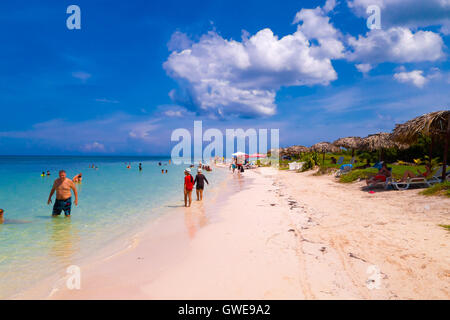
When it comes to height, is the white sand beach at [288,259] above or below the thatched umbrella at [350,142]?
below

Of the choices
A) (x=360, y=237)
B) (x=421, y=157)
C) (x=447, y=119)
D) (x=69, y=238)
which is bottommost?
(x=69, y=238)

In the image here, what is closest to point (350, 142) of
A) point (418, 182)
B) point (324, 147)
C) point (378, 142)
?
point (378, 142)

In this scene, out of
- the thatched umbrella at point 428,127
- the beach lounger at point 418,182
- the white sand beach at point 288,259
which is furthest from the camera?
the beach lounger at point 418,182

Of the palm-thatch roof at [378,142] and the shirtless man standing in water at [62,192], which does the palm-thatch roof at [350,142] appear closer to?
the palm-thatch roof at [378,142]

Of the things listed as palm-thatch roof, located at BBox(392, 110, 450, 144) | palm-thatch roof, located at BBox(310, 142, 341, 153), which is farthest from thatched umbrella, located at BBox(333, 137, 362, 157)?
palm-thatch roof, located at BBox(392, 110, 450, 144)

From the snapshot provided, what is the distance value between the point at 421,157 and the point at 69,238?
87.5 feet

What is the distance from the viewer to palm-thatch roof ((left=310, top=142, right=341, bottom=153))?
1102 inches

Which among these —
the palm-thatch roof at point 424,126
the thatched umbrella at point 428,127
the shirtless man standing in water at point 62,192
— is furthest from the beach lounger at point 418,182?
the shirtless man standing in water at point 62,192

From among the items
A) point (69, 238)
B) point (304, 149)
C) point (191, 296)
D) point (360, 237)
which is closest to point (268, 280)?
point (191, 296)

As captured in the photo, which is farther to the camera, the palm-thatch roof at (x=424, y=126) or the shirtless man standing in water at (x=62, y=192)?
the palm-thatch roof at (x=424, y=126)

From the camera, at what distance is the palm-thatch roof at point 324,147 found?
28.0 m
